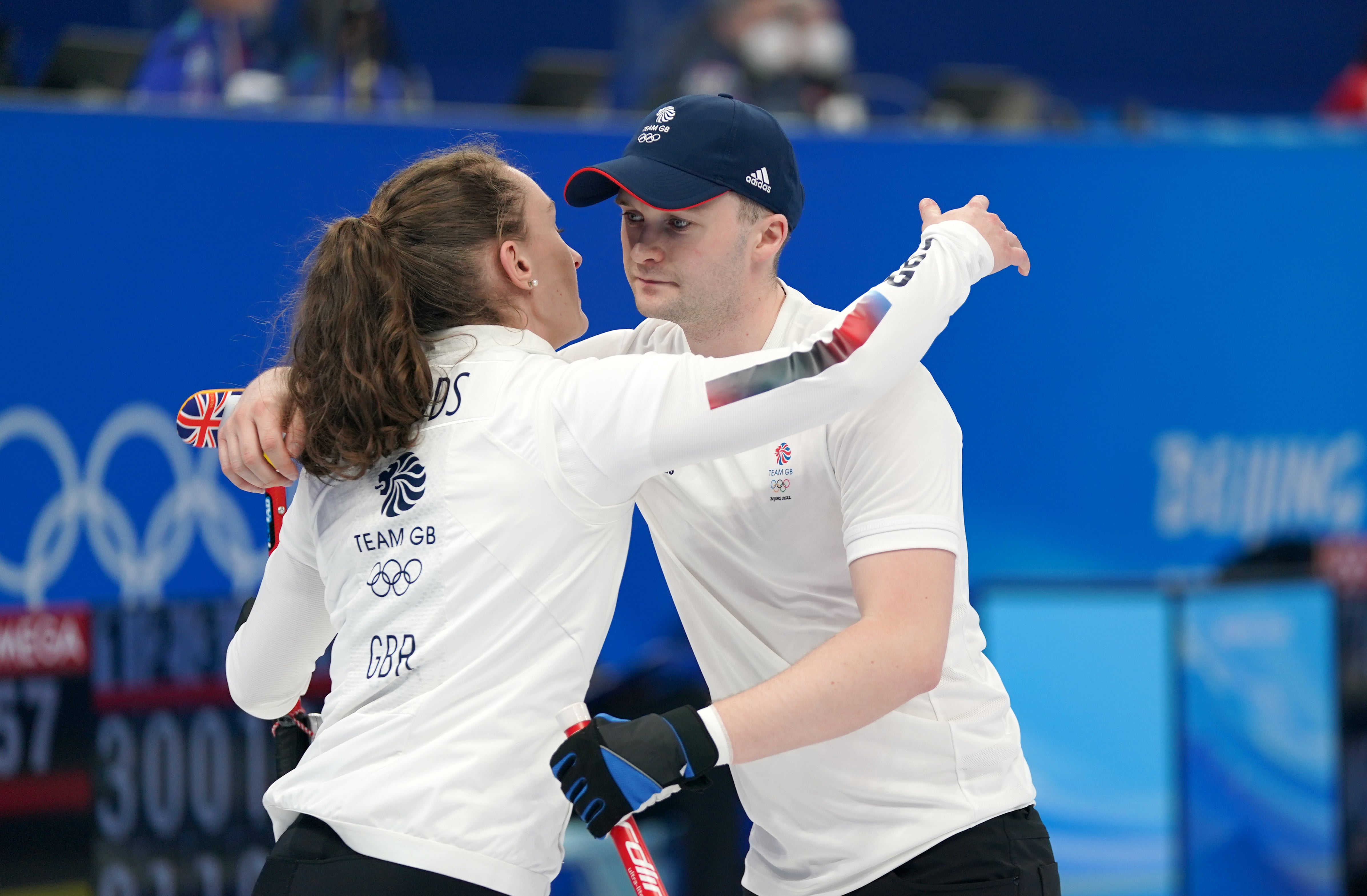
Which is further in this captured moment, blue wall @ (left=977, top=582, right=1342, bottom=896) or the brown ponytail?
blue wall @ (left=977, top=582, right=1342, bottom=896)

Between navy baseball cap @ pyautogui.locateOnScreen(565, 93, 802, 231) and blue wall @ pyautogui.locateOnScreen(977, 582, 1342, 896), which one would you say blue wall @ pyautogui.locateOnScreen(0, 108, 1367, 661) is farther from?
navy baseball cap @ pyautogui.locateOnScreen(565, 93, 802, 231)

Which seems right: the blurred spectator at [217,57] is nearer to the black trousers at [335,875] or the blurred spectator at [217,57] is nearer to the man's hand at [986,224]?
the man's hand at [986,224]

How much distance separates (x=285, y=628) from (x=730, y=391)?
26.9 inches

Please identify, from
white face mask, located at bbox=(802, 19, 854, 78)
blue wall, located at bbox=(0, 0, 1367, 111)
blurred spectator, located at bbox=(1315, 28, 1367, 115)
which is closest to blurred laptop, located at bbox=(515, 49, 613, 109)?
white face mask, located at bbox=(802, 19, 854, 78)

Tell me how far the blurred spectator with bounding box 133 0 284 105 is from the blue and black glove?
3.65 meters

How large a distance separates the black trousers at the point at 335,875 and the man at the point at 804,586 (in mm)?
197

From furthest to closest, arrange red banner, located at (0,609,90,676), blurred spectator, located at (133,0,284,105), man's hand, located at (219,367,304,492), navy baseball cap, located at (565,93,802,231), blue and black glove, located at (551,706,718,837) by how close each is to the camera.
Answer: blurred spectator, located at (133,0,284,105)
red banner, located at (0,609,90,676)
navy baseball cap, located at (565,93,802,231)
man's hand, located at (219,367,304,492)
blue and black glove, located at (551,706,718,837)

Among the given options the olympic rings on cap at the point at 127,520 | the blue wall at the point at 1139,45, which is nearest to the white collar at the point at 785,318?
the olympic rings on cap at the point at 127,520

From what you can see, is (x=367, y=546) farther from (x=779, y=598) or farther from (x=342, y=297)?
(x=779, y=598)

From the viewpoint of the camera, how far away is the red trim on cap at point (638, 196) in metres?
2.01

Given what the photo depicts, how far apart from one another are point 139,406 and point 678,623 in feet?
5.96

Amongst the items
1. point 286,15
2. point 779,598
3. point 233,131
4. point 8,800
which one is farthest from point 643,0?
point 779,598

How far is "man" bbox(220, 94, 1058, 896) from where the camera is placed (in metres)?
1.71

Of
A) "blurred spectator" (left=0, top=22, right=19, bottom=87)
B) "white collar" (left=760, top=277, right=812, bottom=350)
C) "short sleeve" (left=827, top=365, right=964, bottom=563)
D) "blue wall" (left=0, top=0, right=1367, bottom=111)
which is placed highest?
"blue wall" (left=0, top=0, right=1367, bottom=111)
